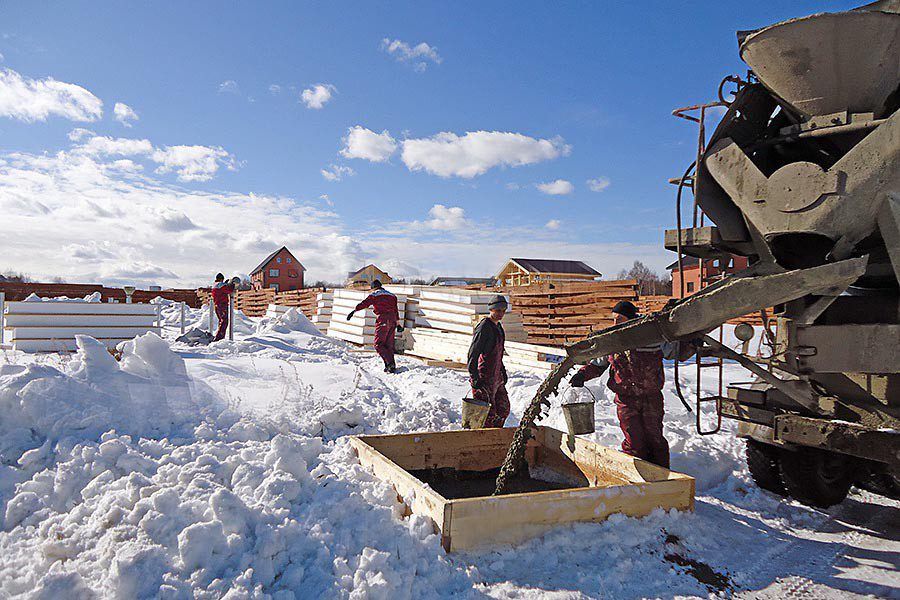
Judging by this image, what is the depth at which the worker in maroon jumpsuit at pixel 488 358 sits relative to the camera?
20.4ft

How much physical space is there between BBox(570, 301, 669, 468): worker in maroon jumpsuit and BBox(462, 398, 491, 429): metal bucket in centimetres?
126

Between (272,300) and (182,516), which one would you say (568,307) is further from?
(272,300)

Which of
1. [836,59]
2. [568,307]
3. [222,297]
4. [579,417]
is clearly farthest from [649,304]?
[836,59]

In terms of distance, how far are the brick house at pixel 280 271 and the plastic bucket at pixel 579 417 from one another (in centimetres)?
5051

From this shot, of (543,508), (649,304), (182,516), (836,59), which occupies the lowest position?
(543,508)

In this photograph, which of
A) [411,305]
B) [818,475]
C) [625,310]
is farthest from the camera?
[411,305]

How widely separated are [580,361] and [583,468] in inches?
45.7

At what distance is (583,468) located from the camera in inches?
201

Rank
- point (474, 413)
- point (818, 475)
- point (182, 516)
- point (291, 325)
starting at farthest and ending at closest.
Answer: point (291, 325), point (474, 413), point (818, 475), point (182, 516)

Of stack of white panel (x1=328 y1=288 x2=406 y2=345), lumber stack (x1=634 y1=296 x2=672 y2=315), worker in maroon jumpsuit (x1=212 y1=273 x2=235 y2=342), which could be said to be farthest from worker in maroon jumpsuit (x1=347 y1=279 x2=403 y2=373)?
lumber stack (x1=634 y1=296 x2=672 y2=315)

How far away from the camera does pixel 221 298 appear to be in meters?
13.7

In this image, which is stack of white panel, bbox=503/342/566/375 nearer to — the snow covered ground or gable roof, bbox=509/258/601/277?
the snow covered ground

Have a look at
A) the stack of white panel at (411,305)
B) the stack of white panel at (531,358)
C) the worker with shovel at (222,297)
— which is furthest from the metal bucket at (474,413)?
the worker with shovel at (222,297)

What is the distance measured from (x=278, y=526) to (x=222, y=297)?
11382mm
